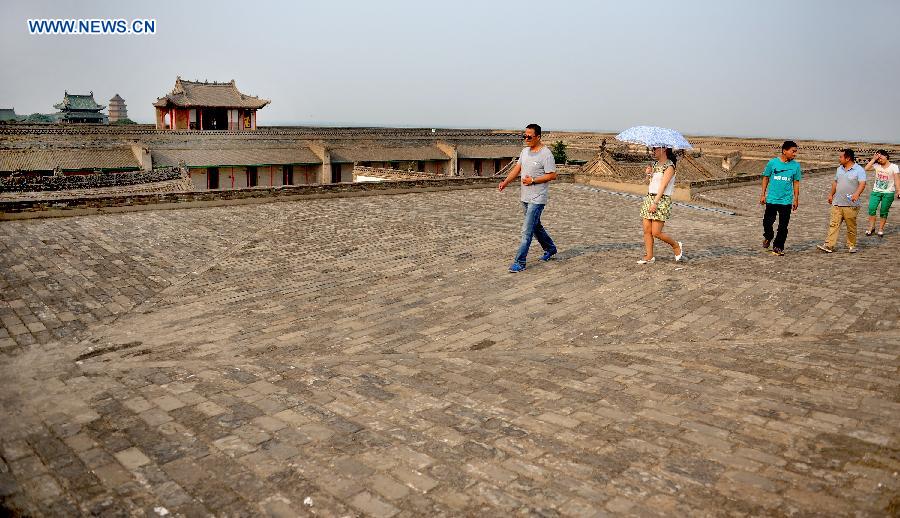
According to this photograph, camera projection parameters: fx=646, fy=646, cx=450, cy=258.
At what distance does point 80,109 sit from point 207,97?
3196 centimetres

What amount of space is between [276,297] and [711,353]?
13.7 ft

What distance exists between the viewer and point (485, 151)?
181 feet

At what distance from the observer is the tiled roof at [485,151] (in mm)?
53688

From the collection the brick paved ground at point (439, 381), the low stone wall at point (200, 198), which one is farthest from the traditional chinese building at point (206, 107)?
the brick paved ground at point (439, 381)

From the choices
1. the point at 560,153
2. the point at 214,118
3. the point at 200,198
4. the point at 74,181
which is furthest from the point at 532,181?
the point at 560,153

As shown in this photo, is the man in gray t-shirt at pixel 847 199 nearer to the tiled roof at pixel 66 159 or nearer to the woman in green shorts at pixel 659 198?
the woman in green shorts at pixel 659 198

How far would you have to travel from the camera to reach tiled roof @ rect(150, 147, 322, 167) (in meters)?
38.5

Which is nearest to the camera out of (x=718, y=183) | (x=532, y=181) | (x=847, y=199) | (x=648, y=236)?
(x=532, y=181)

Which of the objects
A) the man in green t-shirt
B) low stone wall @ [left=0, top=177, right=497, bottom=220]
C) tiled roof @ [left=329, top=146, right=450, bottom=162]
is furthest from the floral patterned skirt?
tiled roof @ [left=329, top=146, right=450, bottom=162]

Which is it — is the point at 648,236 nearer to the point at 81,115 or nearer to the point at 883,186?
the point at 883,186

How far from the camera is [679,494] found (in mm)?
3039

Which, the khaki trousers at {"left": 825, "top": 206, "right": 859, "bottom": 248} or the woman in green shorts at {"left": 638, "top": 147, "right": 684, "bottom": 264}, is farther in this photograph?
the khaki trousers at {"left": 825, "top": 206, "right": 859, "bottom": 248}

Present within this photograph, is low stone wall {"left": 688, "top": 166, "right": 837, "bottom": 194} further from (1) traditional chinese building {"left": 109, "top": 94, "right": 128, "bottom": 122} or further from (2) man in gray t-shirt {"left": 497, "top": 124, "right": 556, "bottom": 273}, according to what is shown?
(1) traditional chinese building {"left": 109, "top": 94, "right": 128, "bottom": 122}

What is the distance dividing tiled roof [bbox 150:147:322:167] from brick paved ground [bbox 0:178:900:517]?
32030mm
